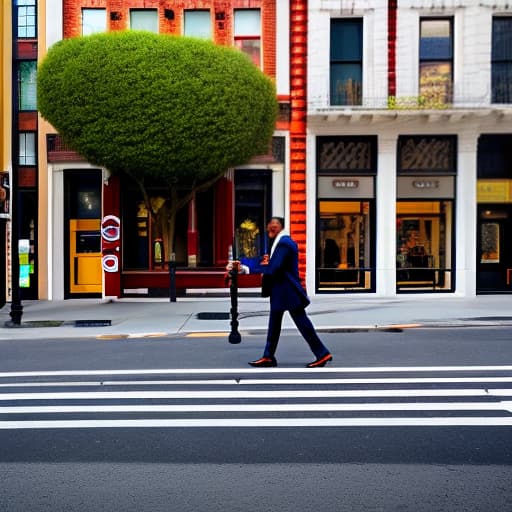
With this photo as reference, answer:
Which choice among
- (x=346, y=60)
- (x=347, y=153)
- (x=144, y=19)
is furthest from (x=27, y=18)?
(x=347, y=153)

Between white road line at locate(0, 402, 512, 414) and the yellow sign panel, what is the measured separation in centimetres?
1375

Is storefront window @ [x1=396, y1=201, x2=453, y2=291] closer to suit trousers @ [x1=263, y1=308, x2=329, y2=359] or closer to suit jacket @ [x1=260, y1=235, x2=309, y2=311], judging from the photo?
suit trousers @ [x1=263, y1=308, x2=329, y2=359]

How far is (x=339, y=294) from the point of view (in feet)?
61.6

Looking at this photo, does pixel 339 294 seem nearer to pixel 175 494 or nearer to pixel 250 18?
pixel 250 18

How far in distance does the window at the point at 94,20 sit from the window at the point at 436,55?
362 inches

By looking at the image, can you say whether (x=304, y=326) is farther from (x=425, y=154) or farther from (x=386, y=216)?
(x=425, y=154)

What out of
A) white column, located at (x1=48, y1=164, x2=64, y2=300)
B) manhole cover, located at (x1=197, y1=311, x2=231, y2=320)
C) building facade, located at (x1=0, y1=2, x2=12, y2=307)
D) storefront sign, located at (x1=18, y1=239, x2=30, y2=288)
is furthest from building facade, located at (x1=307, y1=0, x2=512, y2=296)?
building facade, located at (x1=0, y1=2, x2=12, y2=307)

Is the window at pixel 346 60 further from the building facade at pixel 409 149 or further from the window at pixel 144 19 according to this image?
the window at pixel 144 19

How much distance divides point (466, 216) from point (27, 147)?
42.2 ft

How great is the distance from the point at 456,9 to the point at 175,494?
57.7ft

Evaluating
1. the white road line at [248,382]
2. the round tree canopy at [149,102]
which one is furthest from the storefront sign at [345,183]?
the white road line at [248,382]

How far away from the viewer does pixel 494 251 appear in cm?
1922

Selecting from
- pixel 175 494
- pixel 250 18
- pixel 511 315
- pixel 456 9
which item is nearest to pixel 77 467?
pixel 175 494

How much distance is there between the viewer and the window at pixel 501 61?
1830 centimetres
